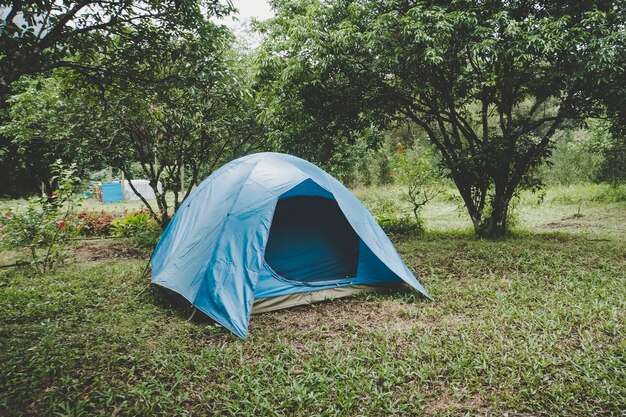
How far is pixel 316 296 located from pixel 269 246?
876 millimetres

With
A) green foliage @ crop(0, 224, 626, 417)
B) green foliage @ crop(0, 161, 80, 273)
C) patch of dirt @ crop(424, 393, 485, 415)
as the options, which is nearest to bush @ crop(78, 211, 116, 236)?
green foliage @ crop(0, 161, 80, 273)

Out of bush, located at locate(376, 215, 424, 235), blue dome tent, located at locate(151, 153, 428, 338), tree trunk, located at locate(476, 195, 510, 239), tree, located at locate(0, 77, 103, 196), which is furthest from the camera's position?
bush, located at locate(376, 215, 424, 235)

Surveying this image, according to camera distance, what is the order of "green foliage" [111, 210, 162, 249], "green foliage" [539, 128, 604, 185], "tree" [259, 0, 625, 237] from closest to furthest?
"tree" [259, 0, 625, 237]
"green foliage" [111, 210, 162, 249]
"green foliage" [539, 128, 604, 185]

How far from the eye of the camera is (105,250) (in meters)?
8.28

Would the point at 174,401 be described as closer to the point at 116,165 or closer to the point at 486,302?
the point at 486,302

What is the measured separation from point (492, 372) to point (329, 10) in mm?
6487

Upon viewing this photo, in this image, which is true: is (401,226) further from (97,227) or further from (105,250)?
(97,227)

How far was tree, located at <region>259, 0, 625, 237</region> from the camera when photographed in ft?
19.3

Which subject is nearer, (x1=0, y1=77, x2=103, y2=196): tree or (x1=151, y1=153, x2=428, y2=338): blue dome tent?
(x1=151, y1=153, x2=428, y2=338): blue dome tent

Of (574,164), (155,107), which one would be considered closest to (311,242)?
(155,107)

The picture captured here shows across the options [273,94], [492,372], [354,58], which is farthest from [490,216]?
[492,372]

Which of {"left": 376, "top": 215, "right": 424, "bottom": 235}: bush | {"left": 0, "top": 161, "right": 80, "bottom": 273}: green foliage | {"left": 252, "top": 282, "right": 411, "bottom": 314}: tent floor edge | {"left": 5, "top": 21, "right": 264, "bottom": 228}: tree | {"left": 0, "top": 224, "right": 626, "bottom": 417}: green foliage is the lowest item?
{"left": 0, "top": 224, "right": 626, "bottom": 417}: green foliage

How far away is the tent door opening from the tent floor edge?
27 centimetres

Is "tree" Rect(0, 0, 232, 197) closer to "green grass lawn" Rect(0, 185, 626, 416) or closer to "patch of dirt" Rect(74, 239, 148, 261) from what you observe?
"green grass lawn" Rect(0, 185, 626, 416)
